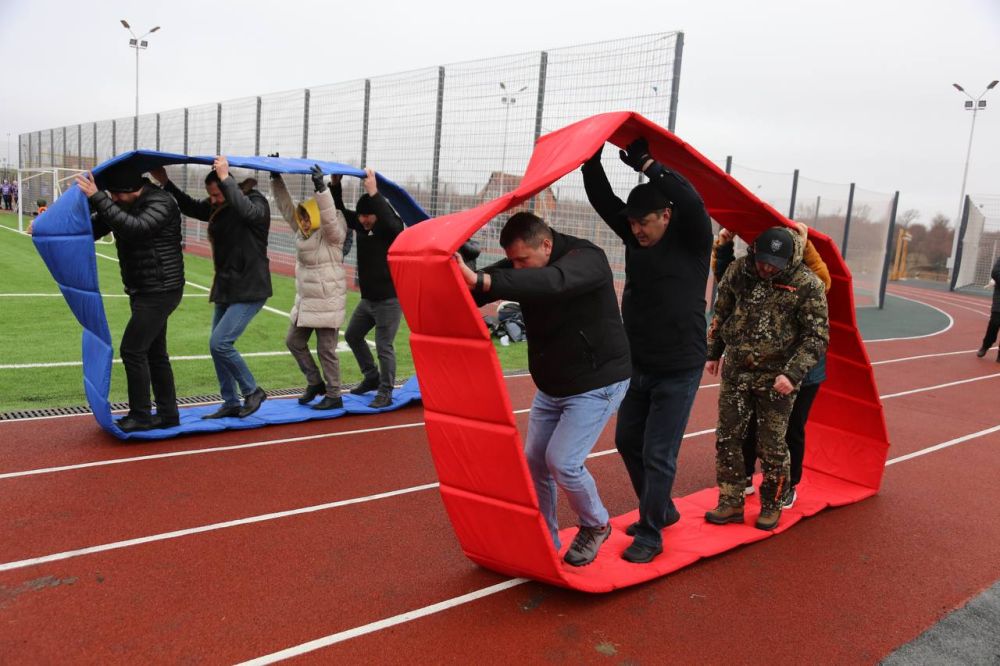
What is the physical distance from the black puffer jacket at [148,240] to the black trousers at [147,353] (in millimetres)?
105

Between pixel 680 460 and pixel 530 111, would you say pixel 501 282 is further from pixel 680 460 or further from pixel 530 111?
pixel 530 111

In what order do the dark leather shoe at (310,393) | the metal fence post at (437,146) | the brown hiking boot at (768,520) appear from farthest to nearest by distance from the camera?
the metal fence post at (437,146) → the dark leather shoe at (310,393) → the brown hiking boot at (768,520)

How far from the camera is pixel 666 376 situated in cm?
395

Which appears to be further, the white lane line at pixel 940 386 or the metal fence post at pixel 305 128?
the metal fence post at pixel 305 128

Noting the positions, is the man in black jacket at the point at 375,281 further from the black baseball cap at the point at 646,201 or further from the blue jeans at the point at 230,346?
the black baseball cap at the point at 646,201

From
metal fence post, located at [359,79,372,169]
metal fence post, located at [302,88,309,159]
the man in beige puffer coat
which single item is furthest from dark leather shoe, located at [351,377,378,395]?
metal fence post, located at [302,88,309,159]

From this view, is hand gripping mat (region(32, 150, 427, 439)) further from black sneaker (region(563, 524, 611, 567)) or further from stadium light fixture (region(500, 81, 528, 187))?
stadium light fixture (region(500, 81, 528, 187))

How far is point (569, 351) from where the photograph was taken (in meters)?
3.46

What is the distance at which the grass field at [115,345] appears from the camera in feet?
22.9

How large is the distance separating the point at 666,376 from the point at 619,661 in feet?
4.84

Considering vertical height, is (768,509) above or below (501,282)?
below

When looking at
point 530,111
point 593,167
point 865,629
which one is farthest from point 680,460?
point 530,111

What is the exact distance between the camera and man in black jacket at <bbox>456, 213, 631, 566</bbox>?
3.32 metres

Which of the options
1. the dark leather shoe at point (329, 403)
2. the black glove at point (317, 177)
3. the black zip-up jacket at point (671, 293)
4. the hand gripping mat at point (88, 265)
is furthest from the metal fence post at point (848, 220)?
the black zip-up jacket at point (671, 293)
